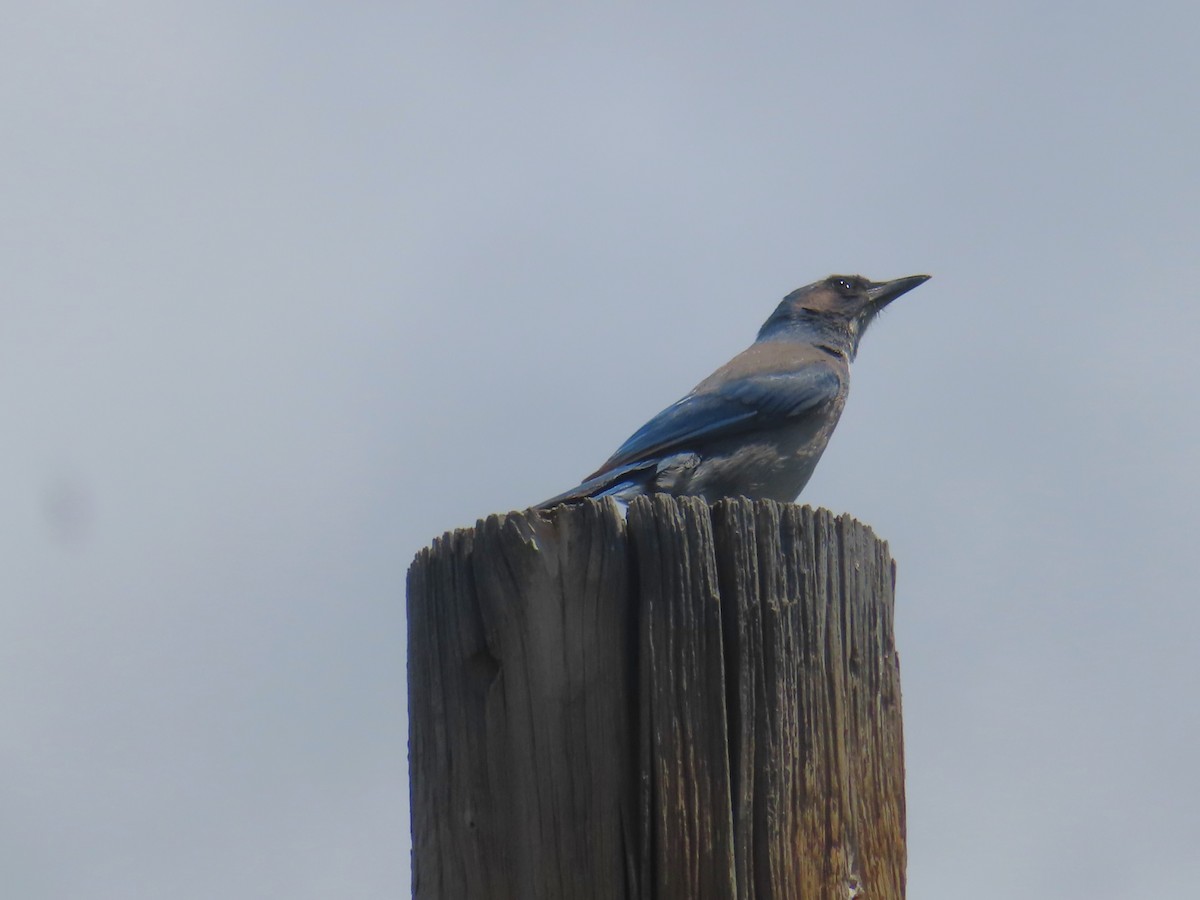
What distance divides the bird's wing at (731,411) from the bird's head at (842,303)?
1.48 meters

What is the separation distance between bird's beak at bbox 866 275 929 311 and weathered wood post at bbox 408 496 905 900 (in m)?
6.34

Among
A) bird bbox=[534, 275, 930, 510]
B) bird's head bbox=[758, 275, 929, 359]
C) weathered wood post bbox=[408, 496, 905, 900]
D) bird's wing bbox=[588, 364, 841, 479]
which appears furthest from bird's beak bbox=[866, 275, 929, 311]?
weathered wood post bbox=[408, 496, 905, 900]

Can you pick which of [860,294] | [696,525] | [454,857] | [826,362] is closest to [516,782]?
[454,857]

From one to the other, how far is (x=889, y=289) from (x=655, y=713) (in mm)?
6759

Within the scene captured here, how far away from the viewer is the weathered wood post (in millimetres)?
2502

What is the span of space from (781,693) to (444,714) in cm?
60

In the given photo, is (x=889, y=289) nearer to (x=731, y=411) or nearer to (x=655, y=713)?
(x=731, y=411)

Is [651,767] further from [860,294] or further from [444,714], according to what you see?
[860,294]

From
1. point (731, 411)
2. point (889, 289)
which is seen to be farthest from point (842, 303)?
point (731, 411)

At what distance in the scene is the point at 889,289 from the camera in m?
8.96

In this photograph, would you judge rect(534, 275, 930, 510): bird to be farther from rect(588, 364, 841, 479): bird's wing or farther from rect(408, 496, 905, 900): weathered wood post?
rect(408, 496, 905, 900): weathered wood post

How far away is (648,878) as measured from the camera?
2.49 m

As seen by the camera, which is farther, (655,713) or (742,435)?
(742,435)

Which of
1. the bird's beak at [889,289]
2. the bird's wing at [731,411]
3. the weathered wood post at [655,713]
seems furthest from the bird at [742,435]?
the weathered wood post at [655,713]
